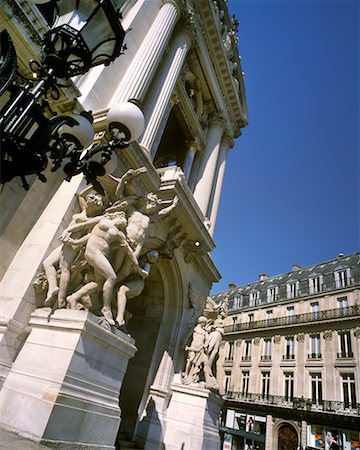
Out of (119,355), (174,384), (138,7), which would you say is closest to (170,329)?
(174,384)

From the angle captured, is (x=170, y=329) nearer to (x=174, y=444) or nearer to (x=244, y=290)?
(x=174, y=444)

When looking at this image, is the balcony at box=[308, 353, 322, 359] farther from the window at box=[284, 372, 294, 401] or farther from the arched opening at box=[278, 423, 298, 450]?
the arched opening at box=[278, 423, 298, 450]

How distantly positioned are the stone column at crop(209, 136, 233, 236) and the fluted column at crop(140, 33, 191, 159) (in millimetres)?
5231

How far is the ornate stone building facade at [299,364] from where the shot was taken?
23.7 metres

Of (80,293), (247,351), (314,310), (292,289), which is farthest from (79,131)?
(292,289)

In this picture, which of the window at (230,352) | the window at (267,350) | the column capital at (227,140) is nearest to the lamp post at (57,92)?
the column capital at (227,140)

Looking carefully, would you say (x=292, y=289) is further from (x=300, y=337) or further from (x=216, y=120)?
(x=216, y=120)

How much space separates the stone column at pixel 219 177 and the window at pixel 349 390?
1946 cm

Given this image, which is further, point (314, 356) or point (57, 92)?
→ point (314, 356)

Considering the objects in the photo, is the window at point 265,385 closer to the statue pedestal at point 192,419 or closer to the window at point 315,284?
the window at point 315,284

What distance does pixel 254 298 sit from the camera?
3788cm

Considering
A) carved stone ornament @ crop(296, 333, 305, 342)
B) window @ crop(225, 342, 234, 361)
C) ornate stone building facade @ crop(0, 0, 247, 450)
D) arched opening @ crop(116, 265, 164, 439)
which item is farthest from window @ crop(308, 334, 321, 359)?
arched opening @ crop(116, 265, 164, 439)

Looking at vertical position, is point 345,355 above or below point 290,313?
below

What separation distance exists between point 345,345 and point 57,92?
95.3ft
